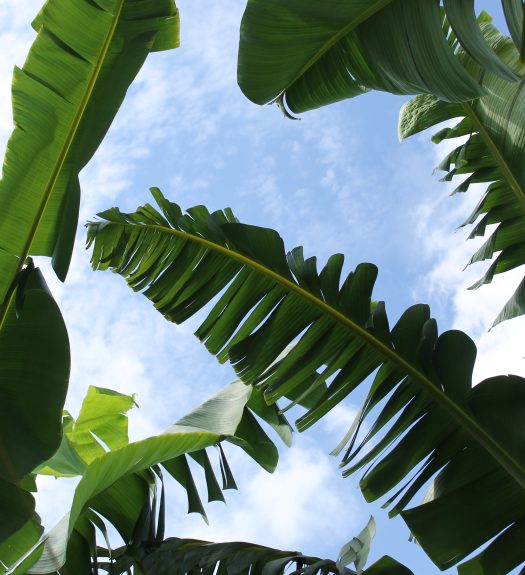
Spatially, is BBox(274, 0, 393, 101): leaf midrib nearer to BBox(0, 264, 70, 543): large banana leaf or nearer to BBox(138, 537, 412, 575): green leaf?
BBox(0, 264, 70, 543): large banana leaf

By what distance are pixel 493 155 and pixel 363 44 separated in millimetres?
1081

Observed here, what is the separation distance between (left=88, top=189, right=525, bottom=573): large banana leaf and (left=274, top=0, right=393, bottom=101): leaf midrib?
0.69m

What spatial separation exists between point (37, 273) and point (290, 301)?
93 cm

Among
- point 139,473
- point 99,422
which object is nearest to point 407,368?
point 139,473

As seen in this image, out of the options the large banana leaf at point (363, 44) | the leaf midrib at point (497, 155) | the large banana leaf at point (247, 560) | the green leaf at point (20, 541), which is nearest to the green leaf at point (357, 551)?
the large banana leaf at point (247, 560)

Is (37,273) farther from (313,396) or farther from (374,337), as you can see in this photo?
(313,396)

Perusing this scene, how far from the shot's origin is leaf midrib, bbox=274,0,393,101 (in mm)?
1827

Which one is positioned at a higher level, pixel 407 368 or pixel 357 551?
pixel 407 368

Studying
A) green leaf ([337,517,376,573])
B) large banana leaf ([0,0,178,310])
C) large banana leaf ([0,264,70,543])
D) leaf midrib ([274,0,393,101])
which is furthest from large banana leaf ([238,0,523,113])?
green leaf ([337,517,376,573])

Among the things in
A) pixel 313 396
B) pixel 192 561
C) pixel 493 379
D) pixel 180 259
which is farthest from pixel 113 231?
pixel 493 379

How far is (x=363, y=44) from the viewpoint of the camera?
75.8 inches

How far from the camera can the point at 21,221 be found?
199 centimetres

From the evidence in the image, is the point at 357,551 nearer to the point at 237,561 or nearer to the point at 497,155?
the point at 237,561

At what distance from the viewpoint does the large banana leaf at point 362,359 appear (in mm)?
2188
